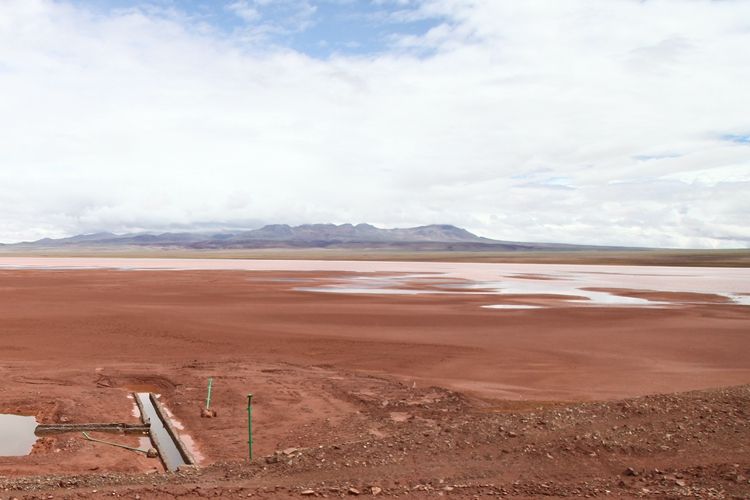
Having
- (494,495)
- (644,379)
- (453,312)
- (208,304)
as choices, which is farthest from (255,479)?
(208,304)

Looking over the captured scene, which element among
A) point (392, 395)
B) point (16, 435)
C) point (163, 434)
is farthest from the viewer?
point (392, 395)

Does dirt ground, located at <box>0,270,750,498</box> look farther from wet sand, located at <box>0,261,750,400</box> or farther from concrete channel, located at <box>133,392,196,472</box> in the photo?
concrete channel, located at <box>133,392,196,472</box>

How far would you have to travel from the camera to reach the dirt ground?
957cm

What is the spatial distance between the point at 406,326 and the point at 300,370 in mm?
10656

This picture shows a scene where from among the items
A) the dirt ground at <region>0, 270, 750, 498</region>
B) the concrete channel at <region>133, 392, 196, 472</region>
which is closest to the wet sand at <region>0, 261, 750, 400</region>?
the dirt ground at <region>0, 270, 750, 498</region>

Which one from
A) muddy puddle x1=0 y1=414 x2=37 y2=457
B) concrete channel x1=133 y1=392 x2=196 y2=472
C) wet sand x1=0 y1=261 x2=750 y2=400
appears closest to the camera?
concrete channel x1=133 y1=392 x2=196 y2=472

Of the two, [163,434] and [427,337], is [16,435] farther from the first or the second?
[427,337]

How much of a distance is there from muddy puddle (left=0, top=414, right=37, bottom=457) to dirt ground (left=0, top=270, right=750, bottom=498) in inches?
15.3

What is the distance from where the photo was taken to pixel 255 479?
32.2 feet

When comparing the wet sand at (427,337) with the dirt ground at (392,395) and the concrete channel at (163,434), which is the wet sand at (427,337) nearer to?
the dirt ground at (392,395)

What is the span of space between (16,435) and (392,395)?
8.65 meters

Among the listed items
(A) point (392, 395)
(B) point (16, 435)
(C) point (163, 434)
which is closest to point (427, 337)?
(A) point (392, 395)

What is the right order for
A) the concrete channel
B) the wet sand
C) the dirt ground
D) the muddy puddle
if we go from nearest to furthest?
the dirt ground, the concrete channel, the muddy puddle, the wet sand

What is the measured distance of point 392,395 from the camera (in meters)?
16.9
